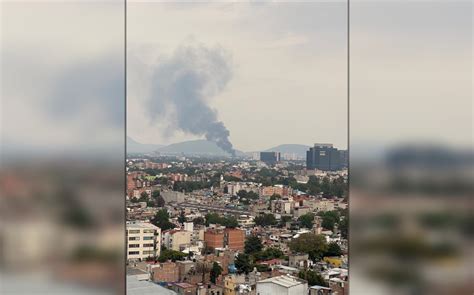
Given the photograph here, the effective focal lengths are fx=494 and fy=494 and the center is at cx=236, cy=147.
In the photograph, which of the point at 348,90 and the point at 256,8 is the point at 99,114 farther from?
the point at 348,90

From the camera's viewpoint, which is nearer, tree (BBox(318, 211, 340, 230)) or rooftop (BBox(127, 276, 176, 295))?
rooftop (BBox(127, 276, 176, 295))

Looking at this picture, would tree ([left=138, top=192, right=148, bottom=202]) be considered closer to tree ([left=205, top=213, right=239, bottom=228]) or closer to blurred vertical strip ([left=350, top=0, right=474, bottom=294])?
tree ([left=205, top=213, right=239, bottom=228])

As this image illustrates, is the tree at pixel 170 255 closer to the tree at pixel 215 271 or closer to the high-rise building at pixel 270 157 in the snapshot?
the tree at pixel 215 271

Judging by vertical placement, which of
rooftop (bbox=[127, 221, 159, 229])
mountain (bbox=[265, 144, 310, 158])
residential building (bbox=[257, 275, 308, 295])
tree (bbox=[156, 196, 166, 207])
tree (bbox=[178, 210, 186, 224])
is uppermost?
mountain (bbox=[265, 144, 310, 158])

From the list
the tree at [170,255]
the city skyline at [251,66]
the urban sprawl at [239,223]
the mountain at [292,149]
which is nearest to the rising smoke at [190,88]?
the city skyline at [251,66]

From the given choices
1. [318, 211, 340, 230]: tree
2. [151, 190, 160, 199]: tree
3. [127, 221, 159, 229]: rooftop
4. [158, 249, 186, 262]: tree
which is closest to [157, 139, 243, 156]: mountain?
[151, 190, 160, 199]: tree

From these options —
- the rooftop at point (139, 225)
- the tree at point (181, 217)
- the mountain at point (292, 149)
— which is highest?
the mountain at point (292, 149)

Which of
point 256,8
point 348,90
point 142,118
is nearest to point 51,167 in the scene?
point 142,118
